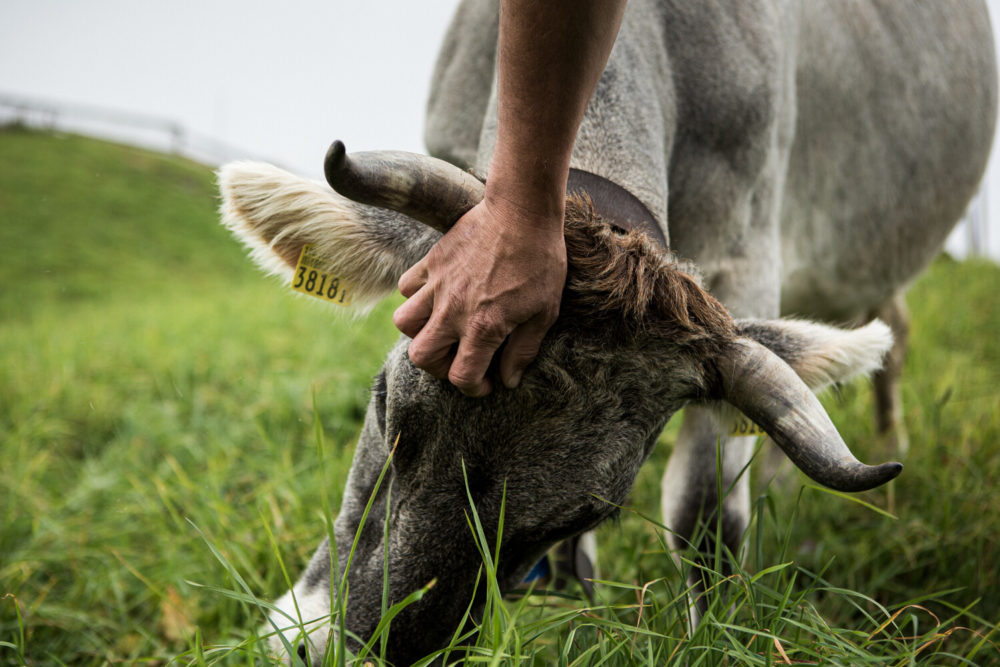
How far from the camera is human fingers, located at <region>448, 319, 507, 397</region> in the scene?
1.46 m

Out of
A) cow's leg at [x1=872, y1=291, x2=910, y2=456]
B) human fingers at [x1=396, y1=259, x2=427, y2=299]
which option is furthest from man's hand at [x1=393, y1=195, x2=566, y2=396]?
cow's leg at [x1=872, y1=291, x2=910, y2=456]

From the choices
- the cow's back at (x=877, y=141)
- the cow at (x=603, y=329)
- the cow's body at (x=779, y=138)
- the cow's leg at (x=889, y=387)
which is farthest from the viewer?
the cow's leg at (x=889, y=387)

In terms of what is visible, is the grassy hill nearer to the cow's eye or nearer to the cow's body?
the cow's eye

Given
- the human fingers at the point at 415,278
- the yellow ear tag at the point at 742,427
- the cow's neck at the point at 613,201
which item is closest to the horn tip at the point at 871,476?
the yellow ear tag at the point at 742,427

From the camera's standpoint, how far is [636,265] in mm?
1642

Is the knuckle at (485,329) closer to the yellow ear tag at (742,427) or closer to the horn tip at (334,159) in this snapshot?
the horn tip at (334,159)

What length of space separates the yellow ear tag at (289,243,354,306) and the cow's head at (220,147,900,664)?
0.15ft

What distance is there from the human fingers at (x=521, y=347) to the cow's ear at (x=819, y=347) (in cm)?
62

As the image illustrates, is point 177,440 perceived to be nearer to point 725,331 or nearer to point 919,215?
point 725,331

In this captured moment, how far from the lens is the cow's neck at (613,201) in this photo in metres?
1.86

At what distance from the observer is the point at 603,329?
1663mm

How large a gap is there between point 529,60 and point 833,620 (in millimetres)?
2425

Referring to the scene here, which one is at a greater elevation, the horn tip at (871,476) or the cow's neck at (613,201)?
the cow's neck at (613,201)

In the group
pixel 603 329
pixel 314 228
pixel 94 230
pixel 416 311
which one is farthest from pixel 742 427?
pixel 94 230
